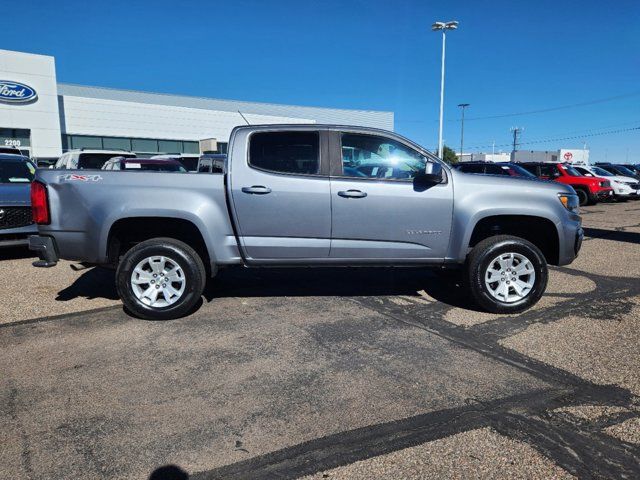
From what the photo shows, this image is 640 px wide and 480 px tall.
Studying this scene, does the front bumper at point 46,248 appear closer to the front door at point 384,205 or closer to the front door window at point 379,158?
the front door at point 384,205

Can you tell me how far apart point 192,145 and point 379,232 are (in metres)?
40.4

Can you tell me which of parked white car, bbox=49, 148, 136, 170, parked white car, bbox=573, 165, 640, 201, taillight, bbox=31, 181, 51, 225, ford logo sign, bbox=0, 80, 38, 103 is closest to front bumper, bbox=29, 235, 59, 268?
taillight, bbox=31, 181, 51, 225

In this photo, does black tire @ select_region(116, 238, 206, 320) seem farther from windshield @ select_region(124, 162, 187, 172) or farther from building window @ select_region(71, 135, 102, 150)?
building window @ select_region(71, 135, 102, 150)

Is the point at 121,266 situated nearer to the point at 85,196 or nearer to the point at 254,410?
the point at 85,196

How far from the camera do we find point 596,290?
239 inches

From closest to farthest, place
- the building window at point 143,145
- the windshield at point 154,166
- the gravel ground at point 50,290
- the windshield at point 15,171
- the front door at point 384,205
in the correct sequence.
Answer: the front door at point 384,205 < the gravel ground at point 50,290 < the windshield at point 15,171 < the windshield at point 154,166 < the building window at point 143,145

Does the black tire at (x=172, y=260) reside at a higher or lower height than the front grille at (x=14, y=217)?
lower

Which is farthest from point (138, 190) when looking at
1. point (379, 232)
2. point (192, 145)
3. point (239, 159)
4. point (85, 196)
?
point (192, 145)

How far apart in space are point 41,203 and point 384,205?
11.1ft

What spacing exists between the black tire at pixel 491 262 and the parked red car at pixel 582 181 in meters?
14.7

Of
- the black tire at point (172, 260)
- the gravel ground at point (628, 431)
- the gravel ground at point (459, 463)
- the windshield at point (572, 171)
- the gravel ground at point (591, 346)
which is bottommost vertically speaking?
the gravel ground at point (459, 463)

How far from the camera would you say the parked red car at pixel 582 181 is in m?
18.5

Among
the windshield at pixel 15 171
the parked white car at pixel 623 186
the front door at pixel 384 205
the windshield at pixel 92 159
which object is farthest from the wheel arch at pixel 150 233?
the parked white car at pixel 623 186

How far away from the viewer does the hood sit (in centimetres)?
736
